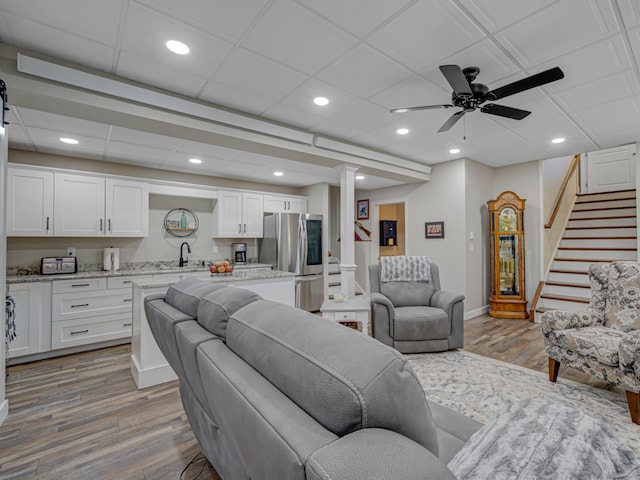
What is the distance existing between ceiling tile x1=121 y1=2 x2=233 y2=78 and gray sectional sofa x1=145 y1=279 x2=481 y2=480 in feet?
5.97

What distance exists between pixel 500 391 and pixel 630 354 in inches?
35.6

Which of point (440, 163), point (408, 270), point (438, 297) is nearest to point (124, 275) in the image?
point (408, 270)

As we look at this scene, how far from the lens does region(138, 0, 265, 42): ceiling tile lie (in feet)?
5.57

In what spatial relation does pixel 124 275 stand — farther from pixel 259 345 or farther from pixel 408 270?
pixel 259 345

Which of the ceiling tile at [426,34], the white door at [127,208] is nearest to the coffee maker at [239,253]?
the white door at [127,208]

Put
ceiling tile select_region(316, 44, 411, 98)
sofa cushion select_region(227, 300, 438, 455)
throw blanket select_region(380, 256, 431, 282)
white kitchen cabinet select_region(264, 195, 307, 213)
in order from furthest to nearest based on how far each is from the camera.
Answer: white kitchen cabinet select_region(264, 195, 307, 213) < throw blanket select_region(380, 256, 431, 282) < ceiling tile select_region(316, 44, 411, 98) < sofa cushion select_region(227, 300, 438, 455)

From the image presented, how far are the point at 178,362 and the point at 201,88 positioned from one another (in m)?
2.22

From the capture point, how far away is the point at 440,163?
5145 mm

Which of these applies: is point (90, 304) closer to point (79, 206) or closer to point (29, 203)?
point (79, 206)

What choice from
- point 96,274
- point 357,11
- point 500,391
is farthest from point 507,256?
point 96,274

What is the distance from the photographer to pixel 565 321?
260cm

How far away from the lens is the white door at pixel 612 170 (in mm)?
6027

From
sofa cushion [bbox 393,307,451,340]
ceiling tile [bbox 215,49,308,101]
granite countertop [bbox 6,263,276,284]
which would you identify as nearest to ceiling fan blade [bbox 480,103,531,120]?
ceiling tile [bbox 215,49,308,101]

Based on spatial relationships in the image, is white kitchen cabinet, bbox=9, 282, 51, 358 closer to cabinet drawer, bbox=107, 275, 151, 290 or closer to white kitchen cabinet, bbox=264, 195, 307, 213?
cabinet drawer, bbox=107, 275, 151, 290
